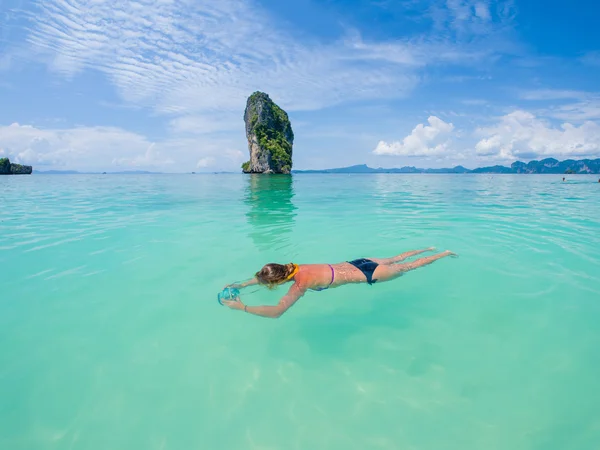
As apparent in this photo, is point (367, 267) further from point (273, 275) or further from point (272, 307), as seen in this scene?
point (272, 307)

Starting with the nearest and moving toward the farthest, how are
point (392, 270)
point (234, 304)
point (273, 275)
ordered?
point (234, 304) → point (273, 275) → point (392, 270)

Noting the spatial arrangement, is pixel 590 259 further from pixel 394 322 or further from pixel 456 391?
pixel 456 391

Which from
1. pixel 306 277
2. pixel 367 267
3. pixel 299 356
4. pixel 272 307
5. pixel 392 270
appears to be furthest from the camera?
pixel 392 270

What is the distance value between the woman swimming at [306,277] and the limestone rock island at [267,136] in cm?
8901

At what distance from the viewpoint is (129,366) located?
420cm

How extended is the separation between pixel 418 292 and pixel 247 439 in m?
4.31

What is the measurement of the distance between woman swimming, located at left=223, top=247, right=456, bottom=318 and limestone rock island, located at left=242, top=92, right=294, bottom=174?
3504 inches

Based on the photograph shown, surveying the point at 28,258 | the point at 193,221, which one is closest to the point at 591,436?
the point at 28,258

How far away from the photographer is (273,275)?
518cm

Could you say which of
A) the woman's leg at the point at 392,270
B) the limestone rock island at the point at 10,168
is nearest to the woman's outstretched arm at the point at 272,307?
the woman's leg at the point at 392,270

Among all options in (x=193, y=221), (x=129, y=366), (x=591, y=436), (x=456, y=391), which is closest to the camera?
(x=591, y=436)

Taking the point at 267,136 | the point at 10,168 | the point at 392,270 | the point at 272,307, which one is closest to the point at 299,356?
the point at 272,307

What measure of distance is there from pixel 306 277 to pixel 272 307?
938mm

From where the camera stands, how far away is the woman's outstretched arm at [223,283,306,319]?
4633 mm
